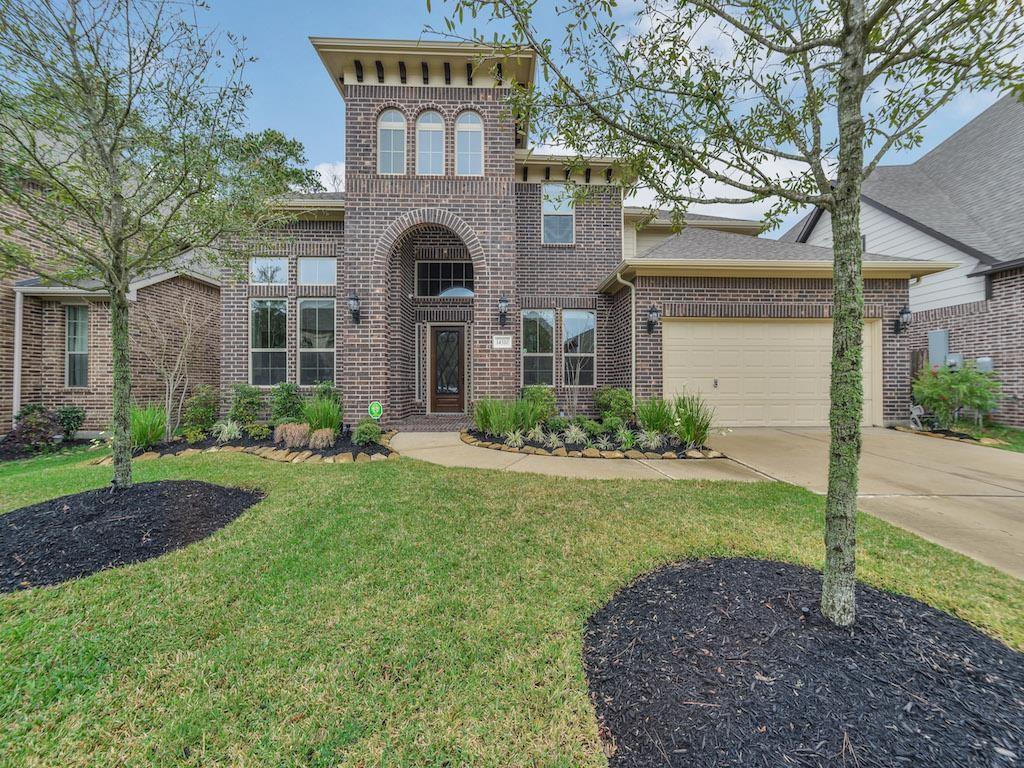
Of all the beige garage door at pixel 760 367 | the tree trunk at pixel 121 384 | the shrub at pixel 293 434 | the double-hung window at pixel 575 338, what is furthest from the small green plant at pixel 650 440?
the tree trunk at pixel 121 384

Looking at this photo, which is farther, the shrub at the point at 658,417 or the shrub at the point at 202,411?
the shrub at the point at 202,411

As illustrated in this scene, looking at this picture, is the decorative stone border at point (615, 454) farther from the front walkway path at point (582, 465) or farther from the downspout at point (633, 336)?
the downspout at point (633, 336)

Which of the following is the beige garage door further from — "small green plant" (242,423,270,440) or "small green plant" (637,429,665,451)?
"small green plant" (242,423,270,440)

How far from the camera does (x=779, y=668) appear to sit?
1544mm

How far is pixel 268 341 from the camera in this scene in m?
8.92

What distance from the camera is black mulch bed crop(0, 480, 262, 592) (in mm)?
2586

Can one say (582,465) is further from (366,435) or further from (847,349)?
(847,349)

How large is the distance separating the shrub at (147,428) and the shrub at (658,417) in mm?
7958

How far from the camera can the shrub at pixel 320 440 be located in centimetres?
625

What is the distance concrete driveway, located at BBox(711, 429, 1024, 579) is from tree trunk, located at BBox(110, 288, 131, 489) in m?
6.58

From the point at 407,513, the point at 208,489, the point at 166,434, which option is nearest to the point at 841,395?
the point at 407,513

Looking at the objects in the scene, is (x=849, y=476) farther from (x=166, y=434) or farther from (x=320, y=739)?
(x=166, y=434)

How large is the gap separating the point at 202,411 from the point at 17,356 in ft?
12.1

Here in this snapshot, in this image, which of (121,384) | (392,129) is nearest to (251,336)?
(392,129)
